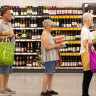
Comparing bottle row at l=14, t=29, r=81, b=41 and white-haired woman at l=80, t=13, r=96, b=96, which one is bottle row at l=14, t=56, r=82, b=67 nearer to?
bottle row at l=14, t=29, r=81, b=41

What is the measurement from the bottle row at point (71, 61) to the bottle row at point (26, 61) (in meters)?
0.94

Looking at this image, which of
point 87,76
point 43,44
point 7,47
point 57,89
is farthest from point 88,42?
point 57,89

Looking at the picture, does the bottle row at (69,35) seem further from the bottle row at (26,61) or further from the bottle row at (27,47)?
the bottle row at (26,61)

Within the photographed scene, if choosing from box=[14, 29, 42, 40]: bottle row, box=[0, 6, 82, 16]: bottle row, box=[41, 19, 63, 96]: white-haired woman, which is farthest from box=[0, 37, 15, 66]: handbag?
box=[0, 6, 82, 16]: bottle row

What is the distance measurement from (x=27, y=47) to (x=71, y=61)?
1.62 metres

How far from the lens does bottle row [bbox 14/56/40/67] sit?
9711mm

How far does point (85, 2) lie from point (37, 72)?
10.3ft

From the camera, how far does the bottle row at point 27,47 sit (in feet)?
31.7

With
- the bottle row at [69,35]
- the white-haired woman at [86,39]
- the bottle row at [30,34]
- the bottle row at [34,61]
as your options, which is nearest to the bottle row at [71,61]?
the bottle row at [34,61]

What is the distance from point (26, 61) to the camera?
994cm

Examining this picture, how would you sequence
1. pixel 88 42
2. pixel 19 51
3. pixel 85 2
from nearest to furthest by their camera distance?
1. pixel 88 42
2. pixel 19 51
3. pixel 85 2

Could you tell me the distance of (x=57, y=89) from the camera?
6094 mm

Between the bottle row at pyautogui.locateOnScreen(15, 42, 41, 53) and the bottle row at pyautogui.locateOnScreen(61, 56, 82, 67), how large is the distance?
1.01 m

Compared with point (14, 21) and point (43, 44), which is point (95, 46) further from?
point (14, 21)
